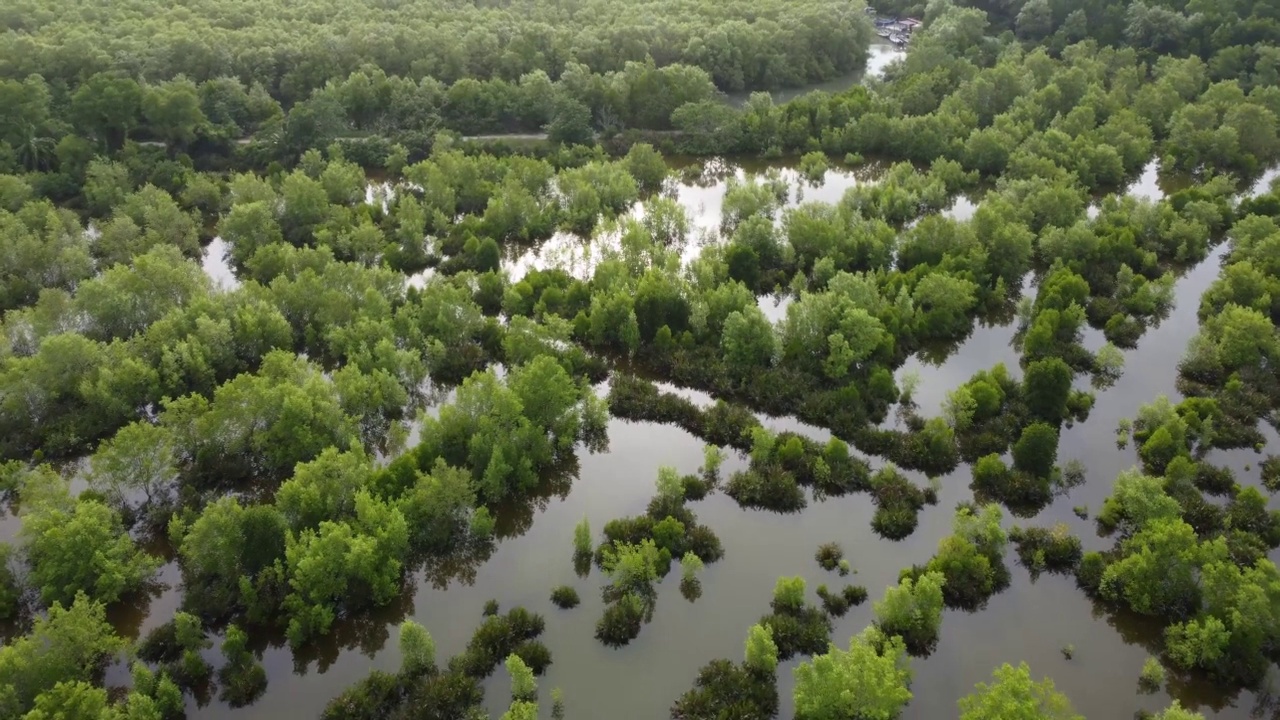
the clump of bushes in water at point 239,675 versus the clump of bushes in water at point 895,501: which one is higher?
the clump of bushes in water at point 239,675

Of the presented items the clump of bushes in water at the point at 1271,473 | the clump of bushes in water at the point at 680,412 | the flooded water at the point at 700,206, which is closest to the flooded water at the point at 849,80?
the flooded water at the point at 700,206

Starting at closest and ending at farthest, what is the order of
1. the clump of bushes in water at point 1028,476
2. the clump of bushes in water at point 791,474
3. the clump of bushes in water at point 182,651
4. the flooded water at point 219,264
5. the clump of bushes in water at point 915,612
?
the clump of bushes in water at point 182,651 < the clump of bushes in water at point 915,612 < the clump of bushes in water at point 1028,476 < the clump of bushes in water at point 791,474 < the flooded water at point 219,264

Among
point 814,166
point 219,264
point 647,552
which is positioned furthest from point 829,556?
point 219,264

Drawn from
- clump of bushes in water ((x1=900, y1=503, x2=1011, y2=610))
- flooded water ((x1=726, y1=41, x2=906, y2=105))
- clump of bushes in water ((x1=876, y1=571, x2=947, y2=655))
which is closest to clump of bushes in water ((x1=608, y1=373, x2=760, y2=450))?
clump of bushes in water ((x1=900, y1=503, x2=1011, y2=610))

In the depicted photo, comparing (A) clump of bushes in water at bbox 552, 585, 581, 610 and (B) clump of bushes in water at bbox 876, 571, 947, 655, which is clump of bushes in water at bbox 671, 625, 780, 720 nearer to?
(B) clump of bushes in water at bbox 876, 571, 947, 655

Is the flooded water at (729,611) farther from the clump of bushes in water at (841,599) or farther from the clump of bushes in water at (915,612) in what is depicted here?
the clump of bushes in water at (915,612)

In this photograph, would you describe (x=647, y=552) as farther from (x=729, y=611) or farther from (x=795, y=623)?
(x=795, y=623)
